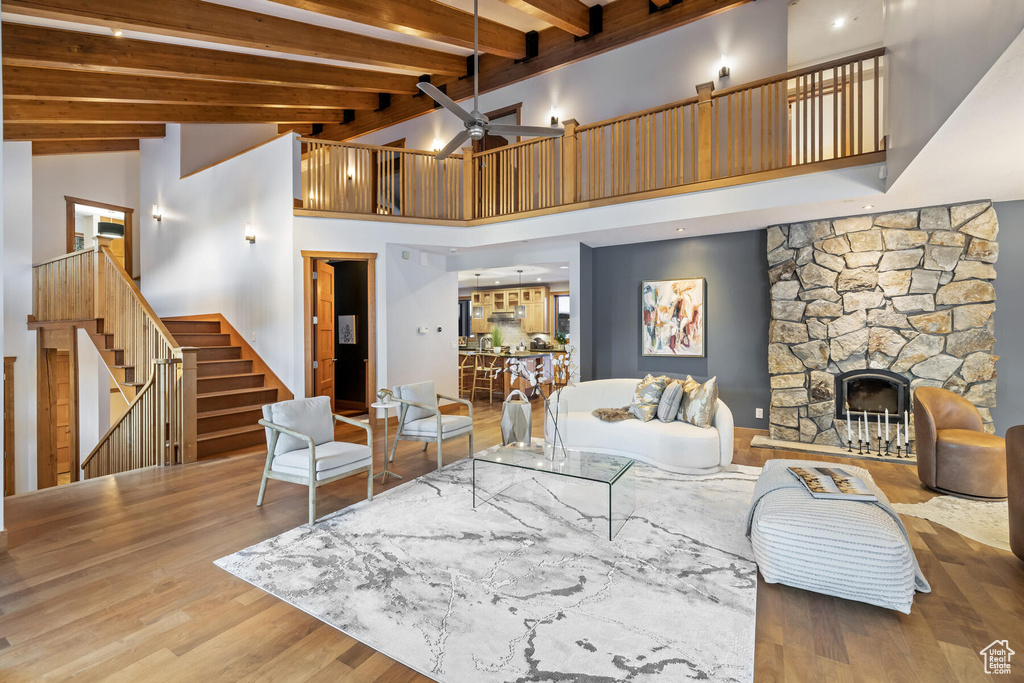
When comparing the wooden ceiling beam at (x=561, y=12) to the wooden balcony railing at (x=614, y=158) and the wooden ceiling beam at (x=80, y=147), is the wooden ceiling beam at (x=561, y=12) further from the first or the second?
the wooden ceiling beam at (x=80, y=147)

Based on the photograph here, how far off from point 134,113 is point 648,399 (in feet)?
26.5

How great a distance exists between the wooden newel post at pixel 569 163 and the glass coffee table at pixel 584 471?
3323 mm

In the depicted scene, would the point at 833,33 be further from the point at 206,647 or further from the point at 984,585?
the point at 206,647

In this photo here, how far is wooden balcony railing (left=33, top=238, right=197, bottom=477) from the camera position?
15.2 ft

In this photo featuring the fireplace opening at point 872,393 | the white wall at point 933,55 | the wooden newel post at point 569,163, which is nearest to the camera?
the white wall at point 933,55

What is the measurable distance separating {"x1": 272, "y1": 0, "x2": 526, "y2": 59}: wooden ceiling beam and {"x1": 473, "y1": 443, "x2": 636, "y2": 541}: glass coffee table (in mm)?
4411

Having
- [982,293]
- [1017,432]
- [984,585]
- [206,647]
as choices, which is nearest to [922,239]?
[982,293]

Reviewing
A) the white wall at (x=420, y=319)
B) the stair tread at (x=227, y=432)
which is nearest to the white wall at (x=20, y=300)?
the stair tread at (x=227, y=432)

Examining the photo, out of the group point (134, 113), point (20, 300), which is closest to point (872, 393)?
point (134, 113)

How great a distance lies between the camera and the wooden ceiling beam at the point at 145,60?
4605 mm

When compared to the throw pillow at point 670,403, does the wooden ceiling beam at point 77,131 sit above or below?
above

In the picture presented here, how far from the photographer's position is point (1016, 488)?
2.70 metres

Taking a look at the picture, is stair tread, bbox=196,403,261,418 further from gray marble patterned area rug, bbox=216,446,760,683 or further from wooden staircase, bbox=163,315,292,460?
gray marble patterned area rug, bbox=216,446,760,683

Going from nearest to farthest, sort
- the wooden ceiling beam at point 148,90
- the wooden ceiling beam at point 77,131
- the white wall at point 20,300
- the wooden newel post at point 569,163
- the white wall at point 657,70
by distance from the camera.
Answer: the wooden ceiling beam at point 148,90 < the white wall at point 657,70 < the wooden newel post at point 569,163 < the white wall at point 20,300 < the wooden ceiling beam at point 77,131
